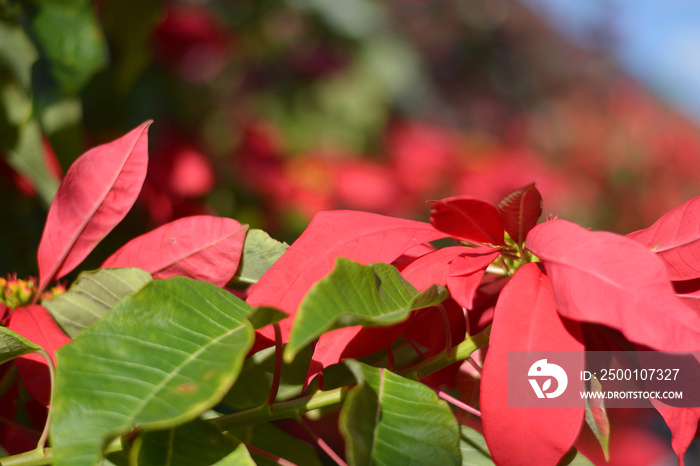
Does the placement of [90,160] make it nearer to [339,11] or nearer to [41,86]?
[41,86]

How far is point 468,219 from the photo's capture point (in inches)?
13.8

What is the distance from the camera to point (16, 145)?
27.2 inches

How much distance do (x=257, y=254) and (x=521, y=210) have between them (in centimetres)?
18

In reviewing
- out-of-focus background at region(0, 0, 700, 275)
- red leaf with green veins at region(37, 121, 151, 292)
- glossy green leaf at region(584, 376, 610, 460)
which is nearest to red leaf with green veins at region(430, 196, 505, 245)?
glossy green leaf at region(584, 376, 610, 460)

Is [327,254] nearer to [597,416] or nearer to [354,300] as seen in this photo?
[354,300]

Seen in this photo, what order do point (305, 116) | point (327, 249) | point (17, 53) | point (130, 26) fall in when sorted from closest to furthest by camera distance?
point (327, 249) → point (17, 53) → point (130, 26) → point (305, 116)

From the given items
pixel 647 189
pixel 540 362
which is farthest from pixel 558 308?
pixel 647 189

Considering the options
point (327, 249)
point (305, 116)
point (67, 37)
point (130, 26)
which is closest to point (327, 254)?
point (327, 249)

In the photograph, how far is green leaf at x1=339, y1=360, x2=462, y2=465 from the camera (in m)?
0.28

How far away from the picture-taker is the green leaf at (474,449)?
37cm

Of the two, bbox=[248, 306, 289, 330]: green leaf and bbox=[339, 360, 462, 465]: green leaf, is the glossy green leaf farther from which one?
bbox=[248, 306, 289, 330]: green leaf

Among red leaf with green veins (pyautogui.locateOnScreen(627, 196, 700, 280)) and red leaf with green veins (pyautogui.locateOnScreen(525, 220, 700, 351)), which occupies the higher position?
red leaf with green veins (pyautogui.locateOnScreen(627, 196, 700, 280))

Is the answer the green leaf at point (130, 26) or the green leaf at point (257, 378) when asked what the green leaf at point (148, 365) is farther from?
the green leaf at point (130, 26)
